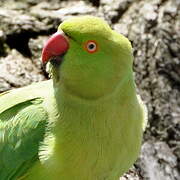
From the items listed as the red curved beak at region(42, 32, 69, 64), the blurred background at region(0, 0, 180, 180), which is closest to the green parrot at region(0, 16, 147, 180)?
the red curved beak at region(42, 32, 69, 64)

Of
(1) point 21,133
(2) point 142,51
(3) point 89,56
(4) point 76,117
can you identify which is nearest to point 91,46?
(3) point 89,56

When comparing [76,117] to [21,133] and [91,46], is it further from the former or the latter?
[91,46]

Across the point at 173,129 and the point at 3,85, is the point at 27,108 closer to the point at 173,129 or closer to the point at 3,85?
the point at 3,85

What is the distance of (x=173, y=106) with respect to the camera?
190 inches

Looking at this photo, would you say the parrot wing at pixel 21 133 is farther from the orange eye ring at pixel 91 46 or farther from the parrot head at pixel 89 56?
the orange eye ring at pixel 91 46

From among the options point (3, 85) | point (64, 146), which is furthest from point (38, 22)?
point (64, 146)

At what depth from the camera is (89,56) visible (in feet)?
11.7

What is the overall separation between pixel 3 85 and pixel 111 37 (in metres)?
1.43

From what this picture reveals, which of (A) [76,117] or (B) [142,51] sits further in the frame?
(B) [142,51]

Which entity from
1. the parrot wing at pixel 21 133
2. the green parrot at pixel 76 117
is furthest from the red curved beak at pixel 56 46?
the parrot wing at pixel 21 133

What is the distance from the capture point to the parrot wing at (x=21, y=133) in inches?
147

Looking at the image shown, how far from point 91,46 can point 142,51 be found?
5.02 feet

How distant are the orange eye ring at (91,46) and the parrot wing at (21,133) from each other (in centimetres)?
45

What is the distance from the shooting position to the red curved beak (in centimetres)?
351
